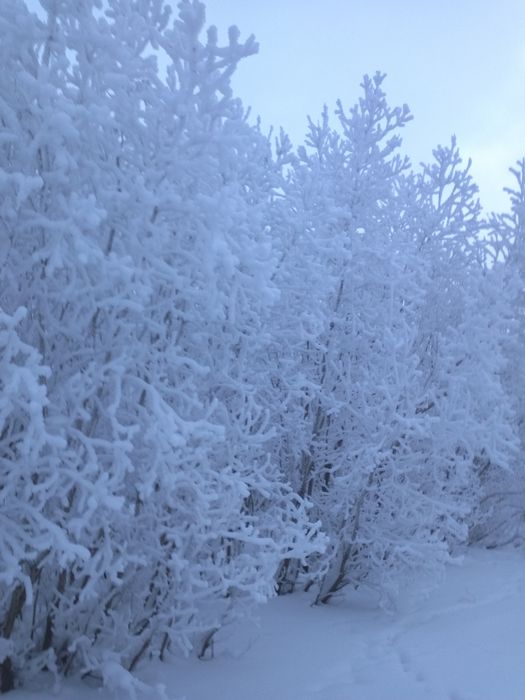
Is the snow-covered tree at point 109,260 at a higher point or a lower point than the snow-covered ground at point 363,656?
higher

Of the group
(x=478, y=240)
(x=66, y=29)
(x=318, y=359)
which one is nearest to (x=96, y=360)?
(x=66, y=29)

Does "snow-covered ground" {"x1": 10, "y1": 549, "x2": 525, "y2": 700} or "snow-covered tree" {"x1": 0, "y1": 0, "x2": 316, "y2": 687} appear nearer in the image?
"snow-covered tree" {"x1": 0, "y1": 0, "x2": 316, "y2": 687}

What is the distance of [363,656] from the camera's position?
6398mm

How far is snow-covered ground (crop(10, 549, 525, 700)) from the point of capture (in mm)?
5348

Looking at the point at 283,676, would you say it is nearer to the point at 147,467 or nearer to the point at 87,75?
the point at 147,467

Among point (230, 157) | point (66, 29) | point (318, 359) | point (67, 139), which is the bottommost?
point (318, 359)

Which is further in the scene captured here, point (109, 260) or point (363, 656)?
point (363, 656)

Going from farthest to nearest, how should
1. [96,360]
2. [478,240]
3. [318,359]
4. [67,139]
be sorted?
[478,240], [318,359], [96,360], [67,139]

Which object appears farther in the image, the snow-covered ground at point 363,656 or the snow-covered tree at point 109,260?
the snow-covered ground at point 363,656

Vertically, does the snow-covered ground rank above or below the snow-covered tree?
below

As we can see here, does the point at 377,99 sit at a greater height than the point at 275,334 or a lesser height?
greater

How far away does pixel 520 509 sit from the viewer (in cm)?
1312

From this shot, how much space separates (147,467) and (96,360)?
851 mm

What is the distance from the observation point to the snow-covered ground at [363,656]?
17.5ft
